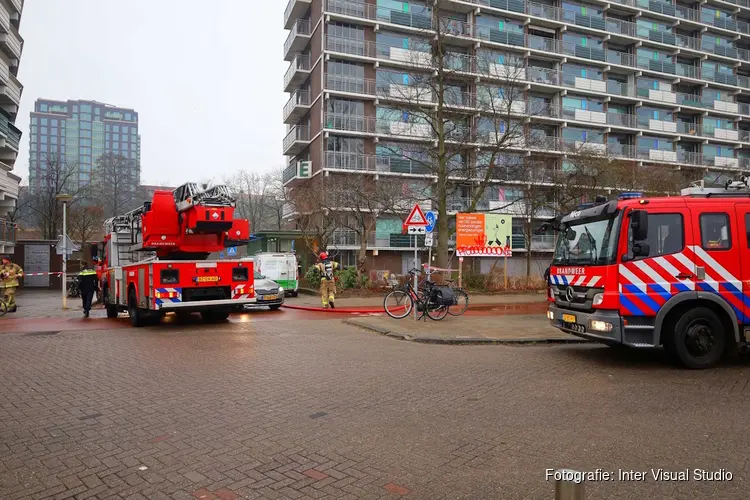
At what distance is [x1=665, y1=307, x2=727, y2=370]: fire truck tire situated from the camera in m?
7.49

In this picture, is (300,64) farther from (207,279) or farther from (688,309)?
(688,309)

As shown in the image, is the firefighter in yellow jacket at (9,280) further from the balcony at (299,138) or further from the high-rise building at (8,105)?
the balcony at (299,138)

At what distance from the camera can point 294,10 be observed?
44.7 meters

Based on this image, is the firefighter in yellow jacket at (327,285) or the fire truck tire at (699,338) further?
the firefighter in yellow jacket at (327,285)

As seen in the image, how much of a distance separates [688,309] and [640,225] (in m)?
1.52

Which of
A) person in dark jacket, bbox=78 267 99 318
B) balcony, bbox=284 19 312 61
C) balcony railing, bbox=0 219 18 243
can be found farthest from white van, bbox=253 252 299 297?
balcony, bbox=284 19 312 61

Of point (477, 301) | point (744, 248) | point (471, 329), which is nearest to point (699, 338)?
point (744, 248)

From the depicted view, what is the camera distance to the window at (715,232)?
7.72 metres

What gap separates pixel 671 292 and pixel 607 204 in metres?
1.54

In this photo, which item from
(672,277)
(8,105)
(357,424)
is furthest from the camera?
(8,105)

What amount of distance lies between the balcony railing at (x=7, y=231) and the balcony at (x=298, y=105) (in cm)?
2242

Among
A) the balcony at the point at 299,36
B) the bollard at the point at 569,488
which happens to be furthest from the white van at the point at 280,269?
the balcony at the point at 299,36

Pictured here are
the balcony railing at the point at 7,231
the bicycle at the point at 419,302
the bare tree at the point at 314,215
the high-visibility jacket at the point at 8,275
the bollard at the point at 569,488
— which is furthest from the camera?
the balcony railing at the point at 7,231

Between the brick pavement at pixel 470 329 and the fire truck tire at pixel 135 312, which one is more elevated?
the fire truck tire at pixel 135 312
